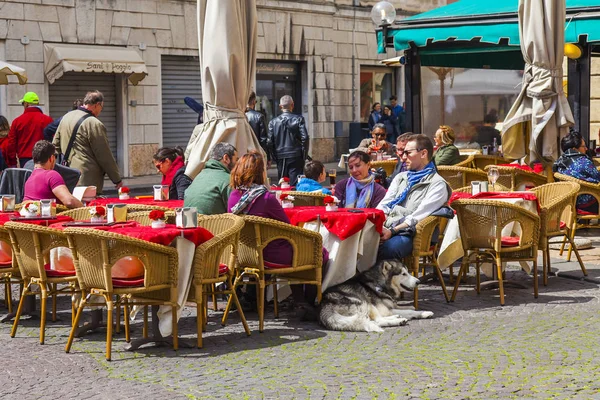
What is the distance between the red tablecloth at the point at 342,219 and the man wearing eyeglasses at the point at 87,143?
3837 mm

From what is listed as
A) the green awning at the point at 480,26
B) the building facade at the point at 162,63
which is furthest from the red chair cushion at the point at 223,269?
the building facade at the point at 162,63

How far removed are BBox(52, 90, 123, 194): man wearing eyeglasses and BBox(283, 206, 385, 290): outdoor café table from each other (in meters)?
4.08

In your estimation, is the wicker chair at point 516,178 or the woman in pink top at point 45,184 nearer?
the woman in pink top at point 45,184

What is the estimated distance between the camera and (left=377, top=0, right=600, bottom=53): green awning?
476 inches

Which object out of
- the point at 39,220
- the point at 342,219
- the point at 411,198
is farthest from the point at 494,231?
the point at 39,220

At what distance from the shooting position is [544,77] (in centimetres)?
1150

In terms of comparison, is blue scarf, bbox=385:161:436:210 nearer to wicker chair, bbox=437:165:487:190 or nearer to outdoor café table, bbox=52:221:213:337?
outdoor café table, bbox=52:221:213:337

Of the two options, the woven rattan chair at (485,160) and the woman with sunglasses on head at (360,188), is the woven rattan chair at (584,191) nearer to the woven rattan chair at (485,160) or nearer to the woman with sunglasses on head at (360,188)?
the woman with sunglasses on head at (360,188)

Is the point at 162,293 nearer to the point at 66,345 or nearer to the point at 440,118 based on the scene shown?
the point at 66,345

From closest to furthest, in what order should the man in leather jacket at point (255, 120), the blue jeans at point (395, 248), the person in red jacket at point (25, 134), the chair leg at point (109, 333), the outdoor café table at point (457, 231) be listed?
the chair leg at point (109, 333) < the blue jeans at point (395, 248) < the outdoor café table at point (457, 231) < the person in red jacket at point (25, 134) < the man in leather jacket at point (255, 120)

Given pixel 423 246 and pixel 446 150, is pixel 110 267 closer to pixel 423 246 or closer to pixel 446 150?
pixel 423 246

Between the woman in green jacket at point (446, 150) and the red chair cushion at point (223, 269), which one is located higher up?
the woman in green jacket at point (446, 150)

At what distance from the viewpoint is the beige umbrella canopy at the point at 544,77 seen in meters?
11.4

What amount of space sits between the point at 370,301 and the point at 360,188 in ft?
5.08
